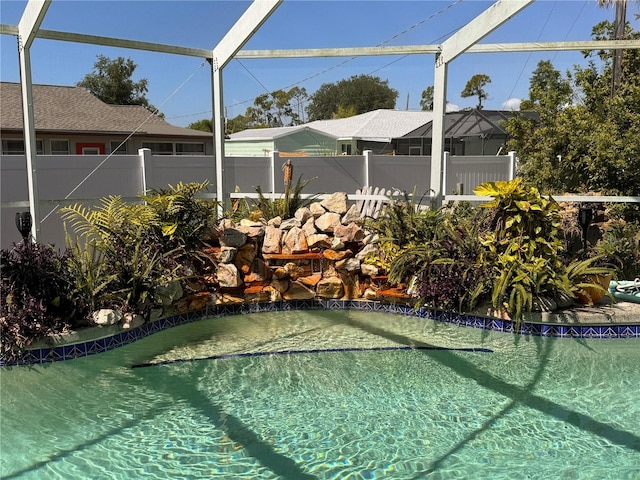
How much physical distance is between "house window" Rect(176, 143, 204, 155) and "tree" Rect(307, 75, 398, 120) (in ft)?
73.5

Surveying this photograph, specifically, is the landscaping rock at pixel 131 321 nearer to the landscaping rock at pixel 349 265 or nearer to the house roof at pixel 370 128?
the landscaping rock at pixel 349 265

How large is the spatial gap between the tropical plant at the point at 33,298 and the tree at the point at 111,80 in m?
25.8

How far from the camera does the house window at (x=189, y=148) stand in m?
20.7

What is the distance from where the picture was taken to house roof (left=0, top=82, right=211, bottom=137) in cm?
1605

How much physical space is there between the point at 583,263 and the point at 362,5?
5.19 meters

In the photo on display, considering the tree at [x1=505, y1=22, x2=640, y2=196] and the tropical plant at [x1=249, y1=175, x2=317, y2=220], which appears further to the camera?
the tree at [x1=505, y1=22, x2=640, y2=196]

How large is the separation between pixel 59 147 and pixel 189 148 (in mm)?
5162

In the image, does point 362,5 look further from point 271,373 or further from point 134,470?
point 134,470

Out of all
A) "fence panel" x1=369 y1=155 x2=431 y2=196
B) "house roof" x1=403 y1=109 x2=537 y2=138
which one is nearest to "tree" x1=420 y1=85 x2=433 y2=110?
"house roof" x1=403 y1=109 x2=537 y2=138

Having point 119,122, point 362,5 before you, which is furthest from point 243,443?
point 119,122

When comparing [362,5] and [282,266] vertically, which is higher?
[362,5]

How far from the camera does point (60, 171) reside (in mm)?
7316

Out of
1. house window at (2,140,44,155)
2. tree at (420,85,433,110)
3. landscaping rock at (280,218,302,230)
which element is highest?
tree at (420,85,433,110)

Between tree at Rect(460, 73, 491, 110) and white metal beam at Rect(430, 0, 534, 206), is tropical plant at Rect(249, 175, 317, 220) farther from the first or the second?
tree at Rect(460, 73, 491, 110)
